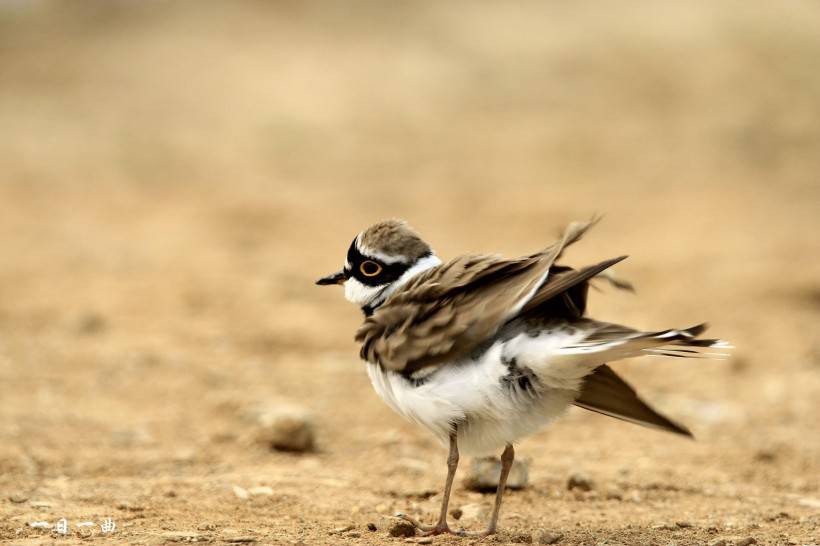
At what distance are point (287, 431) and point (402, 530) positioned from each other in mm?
2043

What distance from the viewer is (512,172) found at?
15.6 m

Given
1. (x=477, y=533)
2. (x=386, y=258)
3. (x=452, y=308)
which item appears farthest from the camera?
(x=386, y=258)

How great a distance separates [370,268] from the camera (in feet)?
16.8

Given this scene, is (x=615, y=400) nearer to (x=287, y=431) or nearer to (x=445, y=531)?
(x=445, y=531)

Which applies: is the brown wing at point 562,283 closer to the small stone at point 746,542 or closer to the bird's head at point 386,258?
the bird's head at point 386,258

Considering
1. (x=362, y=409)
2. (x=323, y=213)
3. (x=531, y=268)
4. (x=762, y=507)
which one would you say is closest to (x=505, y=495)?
(x=762, y=507)

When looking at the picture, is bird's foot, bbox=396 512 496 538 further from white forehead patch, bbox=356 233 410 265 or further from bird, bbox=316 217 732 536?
white forehead patch, bbox=356 233 410 265

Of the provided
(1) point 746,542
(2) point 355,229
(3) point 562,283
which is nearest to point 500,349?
(3) point 562,283

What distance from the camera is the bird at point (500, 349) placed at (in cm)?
429

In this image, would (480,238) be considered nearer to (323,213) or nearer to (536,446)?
(323,213)

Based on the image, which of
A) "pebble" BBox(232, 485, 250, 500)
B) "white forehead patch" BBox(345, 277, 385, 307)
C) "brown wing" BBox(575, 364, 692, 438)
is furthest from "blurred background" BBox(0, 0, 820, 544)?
"white forehead patch" BBox(345, 277, 385, 307)

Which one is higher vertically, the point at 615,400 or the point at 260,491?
the point at 615,400

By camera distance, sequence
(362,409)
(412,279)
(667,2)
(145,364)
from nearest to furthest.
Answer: (412,279) < (362,409) < (145,364) < (667,2)

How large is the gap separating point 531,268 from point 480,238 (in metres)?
8.53
